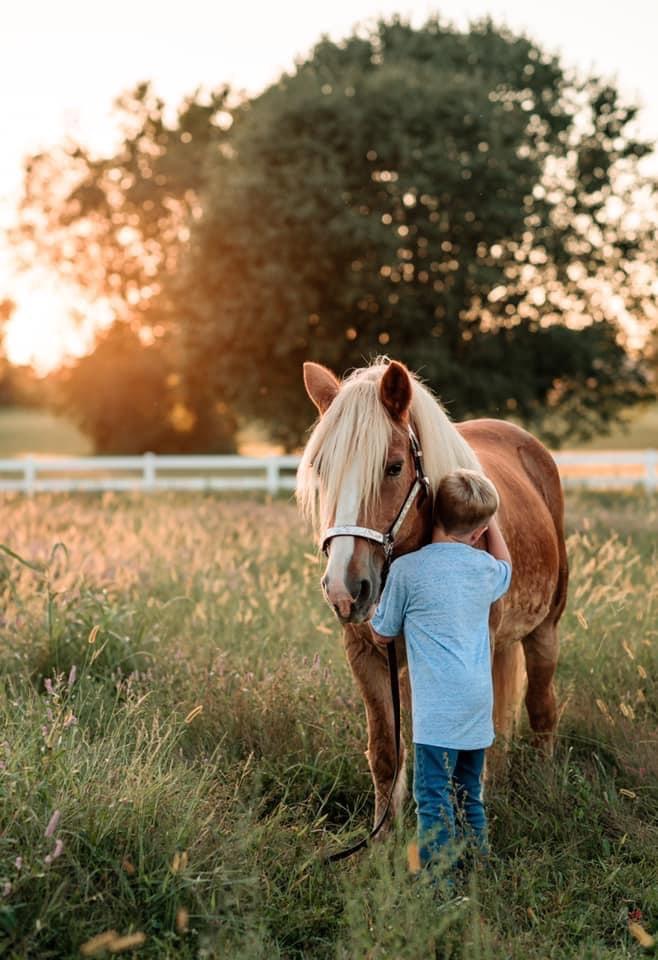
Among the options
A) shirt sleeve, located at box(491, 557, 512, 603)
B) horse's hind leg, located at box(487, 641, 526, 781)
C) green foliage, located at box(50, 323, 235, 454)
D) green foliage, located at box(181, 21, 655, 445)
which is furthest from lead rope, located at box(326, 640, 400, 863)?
green foliage, located at box(50, 323, 235, 454)

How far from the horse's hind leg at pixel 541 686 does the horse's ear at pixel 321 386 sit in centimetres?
196

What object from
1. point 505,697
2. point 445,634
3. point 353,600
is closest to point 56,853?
point 353,600

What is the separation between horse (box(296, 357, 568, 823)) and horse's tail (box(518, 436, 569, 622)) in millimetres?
263

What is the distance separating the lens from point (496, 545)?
3.97m

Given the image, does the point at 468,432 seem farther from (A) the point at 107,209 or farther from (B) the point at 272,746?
(A) the point at 107,209

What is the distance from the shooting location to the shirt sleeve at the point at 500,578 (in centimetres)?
373

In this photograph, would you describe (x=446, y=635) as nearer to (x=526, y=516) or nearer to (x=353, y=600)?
(x=353, y=600)

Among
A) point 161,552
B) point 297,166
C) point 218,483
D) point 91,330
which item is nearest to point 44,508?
point 161,552

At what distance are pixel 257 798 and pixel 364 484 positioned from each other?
1.45m

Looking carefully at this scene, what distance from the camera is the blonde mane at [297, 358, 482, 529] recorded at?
348cm

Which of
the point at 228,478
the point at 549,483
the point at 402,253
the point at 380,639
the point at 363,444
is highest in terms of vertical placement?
the point at 402,253

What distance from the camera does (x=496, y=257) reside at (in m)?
24.0

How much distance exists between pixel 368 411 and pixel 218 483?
15485mm

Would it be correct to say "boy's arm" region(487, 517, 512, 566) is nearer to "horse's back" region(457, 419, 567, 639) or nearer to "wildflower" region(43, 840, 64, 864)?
"horse's back" region(457, 419, 567, 639)
